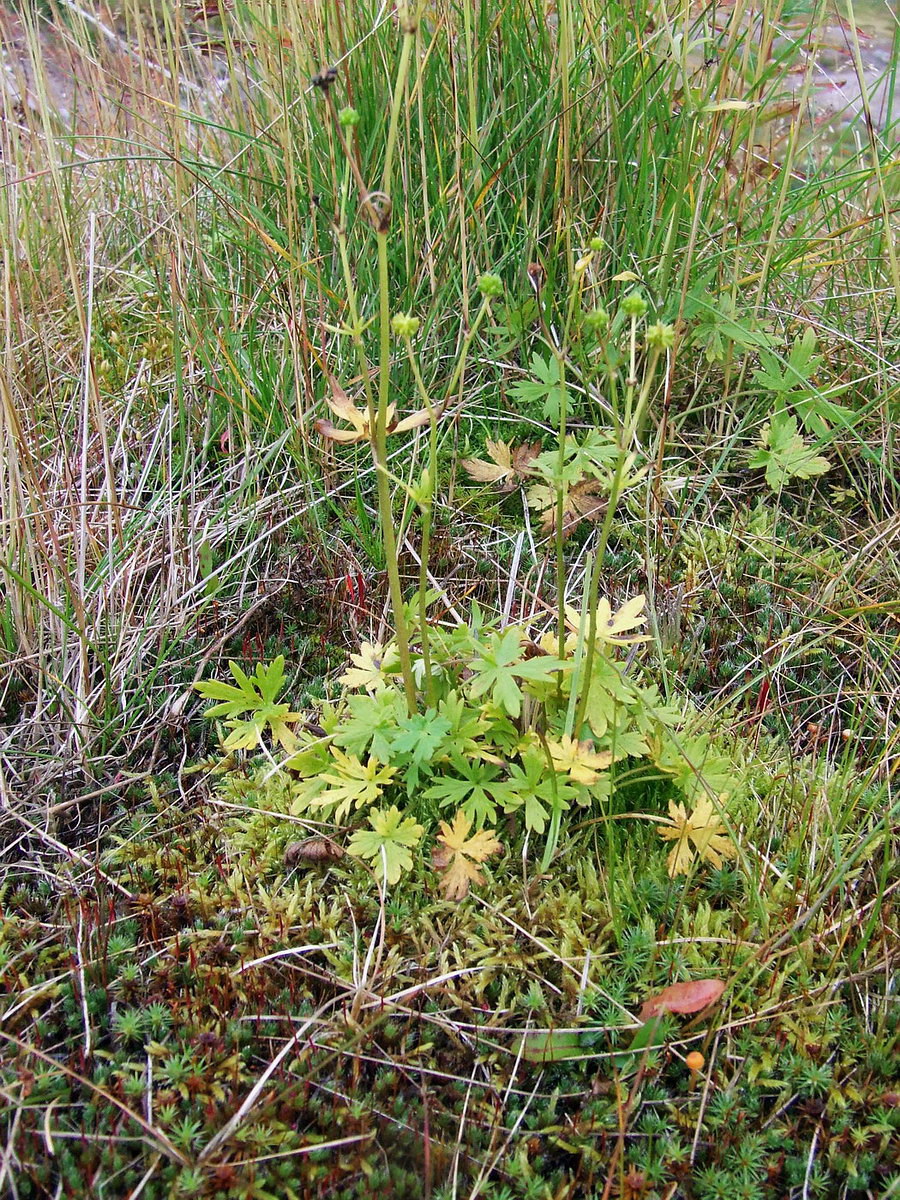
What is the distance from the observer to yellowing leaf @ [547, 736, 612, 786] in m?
1.59

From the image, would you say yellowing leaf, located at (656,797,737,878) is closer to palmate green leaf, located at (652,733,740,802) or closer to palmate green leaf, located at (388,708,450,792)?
palmate green leaf, located at (652,733,740,802)

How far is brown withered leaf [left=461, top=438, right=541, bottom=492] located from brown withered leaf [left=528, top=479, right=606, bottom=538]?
7 cm

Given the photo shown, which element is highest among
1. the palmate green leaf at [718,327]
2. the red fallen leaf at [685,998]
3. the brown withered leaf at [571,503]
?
the palmate green leaf at [718,327]

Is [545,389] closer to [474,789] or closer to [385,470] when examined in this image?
[385,470]

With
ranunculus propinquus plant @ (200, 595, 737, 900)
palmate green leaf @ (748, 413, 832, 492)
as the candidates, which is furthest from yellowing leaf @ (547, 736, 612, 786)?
palmate green leaf @ (748, 413, 832, 492)

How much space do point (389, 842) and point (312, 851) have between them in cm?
17

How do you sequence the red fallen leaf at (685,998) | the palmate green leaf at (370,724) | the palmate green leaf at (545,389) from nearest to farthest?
the red fallen leaf at (685,998)
the palmate green leaf at (370,724)
the palmate green leaf at (545,389)

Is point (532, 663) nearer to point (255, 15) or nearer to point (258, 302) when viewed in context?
point (258, 302)

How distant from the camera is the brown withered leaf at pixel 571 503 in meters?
2.28

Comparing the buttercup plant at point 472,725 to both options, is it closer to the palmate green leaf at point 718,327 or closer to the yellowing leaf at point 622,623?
the yellowing leaf at point 622,623

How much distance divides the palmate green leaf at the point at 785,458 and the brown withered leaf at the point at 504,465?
24.5 inches

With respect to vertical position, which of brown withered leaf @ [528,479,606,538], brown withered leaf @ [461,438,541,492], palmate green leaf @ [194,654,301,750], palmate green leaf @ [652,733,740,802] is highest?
brown withered leaf @ [461,438,541,492]

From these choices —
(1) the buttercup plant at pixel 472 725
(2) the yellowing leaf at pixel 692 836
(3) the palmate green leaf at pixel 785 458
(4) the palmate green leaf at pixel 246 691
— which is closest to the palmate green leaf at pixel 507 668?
(1) the buttercup plant at pixel 472 725

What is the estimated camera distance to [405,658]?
164cm
